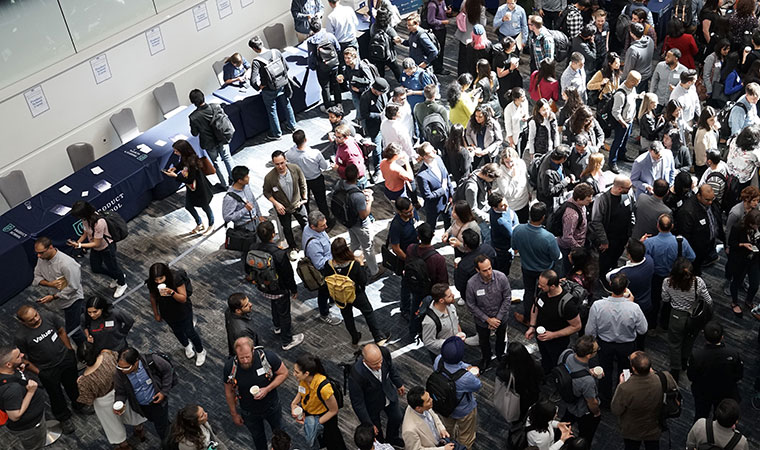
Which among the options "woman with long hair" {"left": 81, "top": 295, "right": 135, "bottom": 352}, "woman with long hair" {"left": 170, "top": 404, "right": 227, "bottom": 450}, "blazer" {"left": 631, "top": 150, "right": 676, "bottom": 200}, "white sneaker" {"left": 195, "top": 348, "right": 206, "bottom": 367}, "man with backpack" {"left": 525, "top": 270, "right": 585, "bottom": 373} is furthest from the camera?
"blazer" {"left": 631, "top": 150, "right": 676, "bottom": 200}

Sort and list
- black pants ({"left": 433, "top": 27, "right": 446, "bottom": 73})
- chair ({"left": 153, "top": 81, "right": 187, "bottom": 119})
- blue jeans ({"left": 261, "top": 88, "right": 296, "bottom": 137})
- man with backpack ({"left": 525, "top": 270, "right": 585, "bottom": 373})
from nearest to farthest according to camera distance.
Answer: man with backpack ({"left": 525, "top": 270, "right": 585, "bottom": 373})
blue jeans ({"left": 261, "top": 88, "right": 296, "bottom": 137})
chair ({"left": 153, "top": 81, "right": 187, "bottom": 119})
black pants ({"left": 433, "top": 27, "right": 446, "bottom": 73})

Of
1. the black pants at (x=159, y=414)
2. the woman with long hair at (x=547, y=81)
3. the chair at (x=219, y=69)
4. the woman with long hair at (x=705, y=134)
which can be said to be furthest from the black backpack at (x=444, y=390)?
the chair at (x=219, y=69)

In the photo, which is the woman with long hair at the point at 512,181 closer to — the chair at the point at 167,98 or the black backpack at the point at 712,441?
the black backpack at the point at 712,441

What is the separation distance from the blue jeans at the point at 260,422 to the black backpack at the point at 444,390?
4.37 ft

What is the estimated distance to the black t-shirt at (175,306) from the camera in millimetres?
7074

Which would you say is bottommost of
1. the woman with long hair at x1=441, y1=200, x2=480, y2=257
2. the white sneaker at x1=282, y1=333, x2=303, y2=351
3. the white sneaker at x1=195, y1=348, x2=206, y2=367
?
the white sneaker at x1=195, y1=348, x2=206, y2=367

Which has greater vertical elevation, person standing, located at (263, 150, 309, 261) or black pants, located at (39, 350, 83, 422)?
person standing, located at (263, 150, 309, 261)

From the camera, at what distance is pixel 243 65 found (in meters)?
11.1

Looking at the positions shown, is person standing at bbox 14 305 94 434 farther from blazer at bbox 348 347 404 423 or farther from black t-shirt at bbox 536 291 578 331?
black t-shirt at bbox 536 291 578 331

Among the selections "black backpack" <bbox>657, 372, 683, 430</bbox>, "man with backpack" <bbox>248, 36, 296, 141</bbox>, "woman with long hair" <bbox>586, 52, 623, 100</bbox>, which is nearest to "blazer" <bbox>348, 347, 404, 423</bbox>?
"black backpack" <bbox>657, 372, 683, 430</bbox>

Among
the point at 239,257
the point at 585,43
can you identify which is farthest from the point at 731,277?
the point at 239,257

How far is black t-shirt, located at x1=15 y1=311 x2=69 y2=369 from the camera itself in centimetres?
675

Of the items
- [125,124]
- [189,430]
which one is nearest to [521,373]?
[189,430]

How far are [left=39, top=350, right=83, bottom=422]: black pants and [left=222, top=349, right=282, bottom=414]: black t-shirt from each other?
5.88 feet
